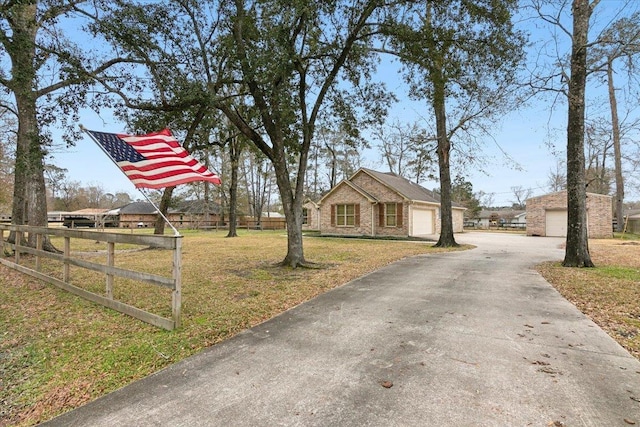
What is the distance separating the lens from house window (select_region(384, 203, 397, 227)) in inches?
860

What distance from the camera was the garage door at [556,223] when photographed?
2303 cm

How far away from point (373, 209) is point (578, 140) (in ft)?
45.6

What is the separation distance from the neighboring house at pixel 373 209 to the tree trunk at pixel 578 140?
39.9 ft

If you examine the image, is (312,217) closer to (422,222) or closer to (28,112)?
(422,222)

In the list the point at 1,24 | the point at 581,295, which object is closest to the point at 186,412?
the point at 581,295

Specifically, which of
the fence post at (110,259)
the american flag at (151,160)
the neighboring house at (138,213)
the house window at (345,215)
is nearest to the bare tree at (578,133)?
the american flag at (151,160)

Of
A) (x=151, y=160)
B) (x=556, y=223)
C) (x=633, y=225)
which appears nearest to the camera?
(x=151, y=160)

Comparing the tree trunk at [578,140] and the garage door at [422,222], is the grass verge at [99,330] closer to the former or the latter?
the tree trunk at [578,140]

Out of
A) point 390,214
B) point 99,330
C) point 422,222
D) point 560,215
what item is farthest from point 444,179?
point 99,330

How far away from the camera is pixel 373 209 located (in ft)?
73.6

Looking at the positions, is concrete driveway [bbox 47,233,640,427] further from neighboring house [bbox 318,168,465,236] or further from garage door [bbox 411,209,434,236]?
garage door [bbox 411,209,434,236]

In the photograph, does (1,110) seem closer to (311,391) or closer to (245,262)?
(245,262)

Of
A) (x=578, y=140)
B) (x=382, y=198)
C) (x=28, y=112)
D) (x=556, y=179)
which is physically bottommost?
(x=382, y=198)

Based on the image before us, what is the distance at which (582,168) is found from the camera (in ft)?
29.9
